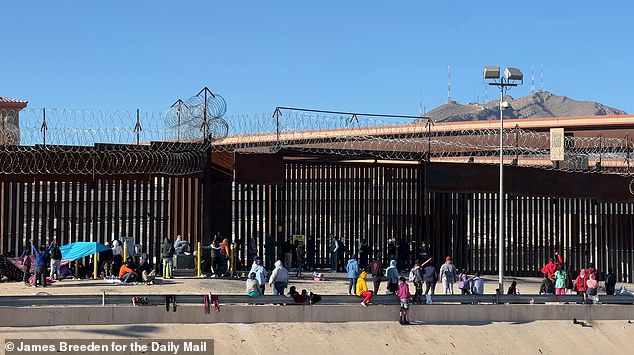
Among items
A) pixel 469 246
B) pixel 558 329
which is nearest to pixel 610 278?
pixel 558 329

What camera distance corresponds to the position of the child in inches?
954

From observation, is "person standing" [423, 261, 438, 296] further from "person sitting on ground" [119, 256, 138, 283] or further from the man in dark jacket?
"person sitting on ground" [119, 256, 138, 283]

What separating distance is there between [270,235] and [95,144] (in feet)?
18.1

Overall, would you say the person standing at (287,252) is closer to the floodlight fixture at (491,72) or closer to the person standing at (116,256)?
the person standing at (116,256)

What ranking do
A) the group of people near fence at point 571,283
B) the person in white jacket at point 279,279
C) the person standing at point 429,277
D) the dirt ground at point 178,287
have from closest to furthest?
the person in white jacket at point 279,279
the dirt ground at point 178,287
the person standing at point 429,277
the group of people near fence at point 571,283

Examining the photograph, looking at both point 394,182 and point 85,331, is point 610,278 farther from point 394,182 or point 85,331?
point 85,331

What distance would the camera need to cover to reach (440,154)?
49281mm

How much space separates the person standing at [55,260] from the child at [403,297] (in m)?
8.11

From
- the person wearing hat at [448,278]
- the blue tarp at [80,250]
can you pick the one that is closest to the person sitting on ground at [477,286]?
the person wearing hat at [448,278]

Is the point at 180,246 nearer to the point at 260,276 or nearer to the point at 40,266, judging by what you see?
the point at 40,266

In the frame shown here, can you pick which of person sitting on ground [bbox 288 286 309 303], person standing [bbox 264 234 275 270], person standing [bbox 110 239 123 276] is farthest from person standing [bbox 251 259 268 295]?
person standing [bbox 264 234 275 270]

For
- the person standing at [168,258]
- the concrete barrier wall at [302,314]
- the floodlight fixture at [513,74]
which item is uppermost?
the floodlight fixture at [513,74]

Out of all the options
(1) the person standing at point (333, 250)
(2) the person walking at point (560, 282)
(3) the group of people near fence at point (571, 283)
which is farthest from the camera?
(1) the person standing at point (333, 250)

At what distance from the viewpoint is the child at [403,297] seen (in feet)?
79.5
